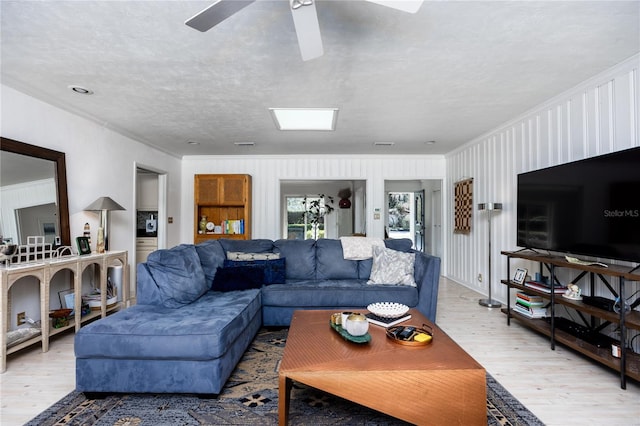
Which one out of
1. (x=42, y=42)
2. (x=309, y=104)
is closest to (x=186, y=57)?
(x=42, y=42)

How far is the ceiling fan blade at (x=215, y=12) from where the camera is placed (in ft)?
4.82

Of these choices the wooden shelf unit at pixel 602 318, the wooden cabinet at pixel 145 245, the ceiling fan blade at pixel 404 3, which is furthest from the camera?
the wooden cabinet at pixel 145 245

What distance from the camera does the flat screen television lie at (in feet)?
7.45

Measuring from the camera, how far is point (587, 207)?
264 cm

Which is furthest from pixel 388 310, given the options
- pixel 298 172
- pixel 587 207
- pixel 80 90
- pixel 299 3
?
pixel 298 172

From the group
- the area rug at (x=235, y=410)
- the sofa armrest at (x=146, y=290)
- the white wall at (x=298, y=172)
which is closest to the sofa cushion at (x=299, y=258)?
the sofa armrest at (x=146, y=290)

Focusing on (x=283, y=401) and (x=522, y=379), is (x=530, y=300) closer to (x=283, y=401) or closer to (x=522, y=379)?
(x=522, y=379)

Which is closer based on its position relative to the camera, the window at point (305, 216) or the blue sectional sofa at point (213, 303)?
the blue sectional sofa at point (213, 303)

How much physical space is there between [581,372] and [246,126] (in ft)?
14.1

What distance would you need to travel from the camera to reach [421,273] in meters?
3.41

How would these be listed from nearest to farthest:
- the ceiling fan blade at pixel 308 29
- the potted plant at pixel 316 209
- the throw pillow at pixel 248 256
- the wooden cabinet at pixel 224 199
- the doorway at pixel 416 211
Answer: the ceiling fan blade at pixel 308 29
the throw pillow at pixel 248 256
the wooden cabinet at pixel 224 199
the doorway at pixel 416 211
the potted plant at pixel 316 209

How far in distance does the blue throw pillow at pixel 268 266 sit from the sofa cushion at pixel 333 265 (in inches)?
18.9

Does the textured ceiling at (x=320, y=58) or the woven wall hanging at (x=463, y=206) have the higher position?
the textured ceiling at (x=320, y=58)

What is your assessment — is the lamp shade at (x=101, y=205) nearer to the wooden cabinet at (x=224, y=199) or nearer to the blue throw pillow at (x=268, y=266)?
the blue throw pillow at (x=268, y=266)
